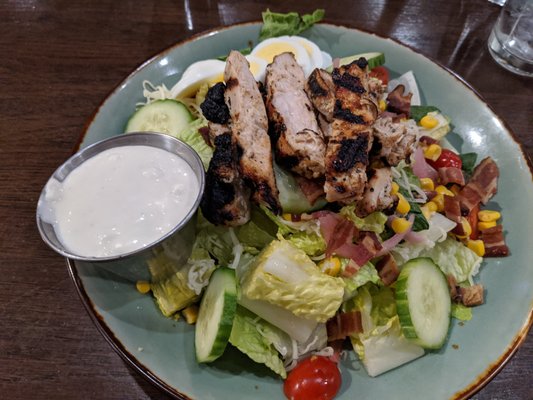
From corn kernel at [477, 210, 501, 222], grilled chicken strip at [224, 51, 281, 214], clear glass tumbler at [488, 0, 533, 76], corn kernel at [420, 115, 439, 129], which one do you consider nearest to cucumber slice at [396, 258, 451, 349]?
corn kernel at [477, 210, 501, 222]

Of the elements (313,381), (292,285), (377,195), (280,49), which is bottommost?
(313,381)

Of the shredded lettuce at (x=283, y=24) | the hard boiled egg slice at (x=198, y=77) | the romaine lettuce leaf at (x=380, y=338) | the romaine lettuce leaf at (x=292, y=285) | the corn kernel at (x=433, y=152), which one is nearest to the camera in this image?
the romaine lettuce leaf at (x=292, y=285)

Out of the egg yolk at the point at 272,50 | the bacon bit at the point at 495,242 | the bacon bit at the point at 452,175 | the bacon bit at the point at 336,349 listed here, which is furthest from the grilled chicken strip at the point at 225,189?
the bacon bit at the point at 495,242

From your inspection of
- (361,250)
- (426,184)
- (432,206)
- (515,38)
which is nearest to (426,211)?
(432,206)

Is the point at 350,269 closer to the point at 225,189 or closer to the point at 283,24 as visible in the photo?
the point at 225,189

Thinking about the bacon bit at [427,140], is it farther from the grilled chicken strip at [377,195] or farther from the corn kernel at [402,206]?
the grilled chicken strip at [377,195]

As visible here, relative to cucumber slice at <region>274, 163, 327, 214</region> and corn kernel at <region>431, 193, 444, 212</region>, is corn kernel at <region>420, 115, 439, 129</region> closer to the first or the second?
corn kernel at <region>431, 193, 444, 212</region>

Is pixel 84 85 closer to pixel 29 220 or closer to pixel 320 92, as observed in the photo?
pixel 29 220
